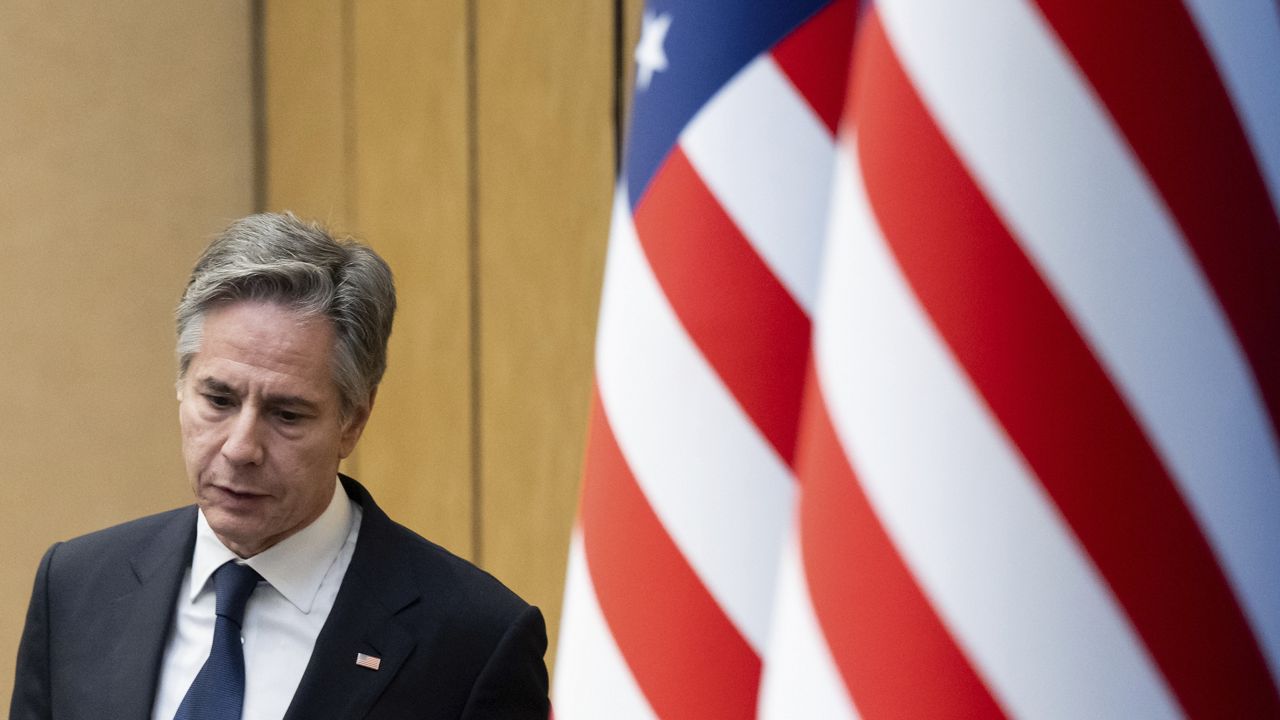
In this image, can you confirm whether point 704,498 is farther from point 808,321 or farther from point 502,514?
point 502,514

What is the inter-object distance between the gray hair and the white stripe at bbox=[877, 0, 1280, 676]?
1053 mm

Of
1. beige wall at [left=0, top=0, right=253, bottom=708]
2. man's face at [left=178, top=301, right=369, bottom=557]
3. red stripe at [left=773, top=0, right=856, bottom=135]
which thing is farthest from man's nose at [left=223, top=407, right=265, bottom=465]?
beige wall at [left=0, top=0, right=253, bottom=708]

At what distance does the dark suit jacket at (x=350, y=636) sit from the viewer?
5.96 ft

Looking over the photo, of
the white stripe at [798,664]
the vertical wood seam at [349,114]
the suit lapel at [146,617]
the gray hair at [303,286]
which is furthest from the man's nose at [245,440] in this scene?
A: the vertical wood seam at [349,114]

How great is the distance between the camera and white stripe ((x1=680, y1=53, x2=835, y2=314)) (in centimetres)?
150

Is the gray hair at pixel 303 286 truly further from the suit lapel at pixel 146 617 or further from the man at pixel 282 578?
the suit lapel at pixel 146 617

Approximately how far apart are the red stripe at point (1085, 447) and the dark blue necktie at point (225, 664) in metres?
1.09

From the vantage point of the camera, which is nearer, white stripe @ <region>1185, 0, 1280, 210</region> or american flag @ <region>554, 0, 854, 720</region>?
white stripe @ <region>1185, 0, 1280, 210</region>

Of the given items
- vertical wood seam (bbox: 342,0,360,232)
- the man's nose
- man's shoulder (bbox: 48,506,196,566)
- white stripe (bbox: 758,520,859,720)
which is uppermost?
vertical wood seam (bbox: 342,0,360,232)

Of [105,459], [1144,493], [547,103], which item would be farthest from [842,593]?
[105,459]

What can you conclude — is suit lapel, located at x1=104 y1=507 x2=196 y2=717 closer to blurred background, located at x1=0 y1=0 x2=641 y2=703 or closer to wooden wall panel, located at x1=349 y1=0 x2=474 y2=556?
blurred background, located at x1=0 y1=0 x2=641 y2=703

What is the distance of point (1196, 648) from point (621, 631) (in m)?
0.66

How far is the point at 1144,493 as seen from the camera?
93 centimetres

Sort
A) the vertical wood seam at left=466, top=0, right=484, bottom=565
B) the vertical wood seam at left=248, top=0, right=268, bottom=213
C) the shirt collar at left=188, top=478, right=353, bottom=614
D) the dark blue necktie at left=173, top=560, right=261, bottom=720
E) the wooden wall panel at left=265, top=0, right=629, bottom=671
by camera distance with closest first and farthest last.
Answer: the dark blue necktie at left=173, top=560, right=261, bottom=720 < the shirt collar at left=188, top=478, right=353, bottom=614 < the wooden wall panel at left=265, top=0, right=629, bottom=671 < the vertical wood seam at left=466, top=0, right=484, bottom=565 < the vertical wood seam at left=248, top=0, right=268, bottom=213
